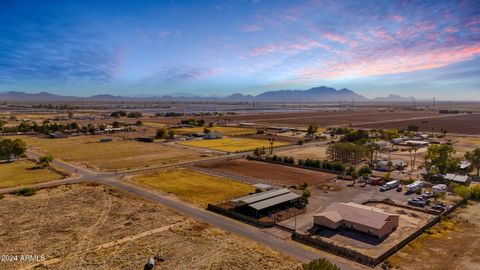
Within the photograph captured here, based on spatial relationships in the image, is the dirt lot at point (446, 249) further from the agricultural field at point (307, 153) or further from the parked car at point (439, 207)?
the agricultural field at point (307, 153)

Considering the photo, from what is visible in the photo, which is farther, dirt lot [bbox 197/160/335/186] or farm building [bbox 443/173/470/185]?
dirt lot [bbox 197/160/335/186]

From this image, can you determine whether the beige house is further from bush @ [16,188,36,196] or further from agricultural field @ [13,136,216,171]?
agricultural field @ [13,136,216,171]

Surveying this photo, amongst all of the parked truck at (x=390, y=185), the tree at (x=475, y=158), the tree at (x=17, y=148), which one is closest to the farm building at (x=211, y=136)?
the tree at (x=17, y=148)

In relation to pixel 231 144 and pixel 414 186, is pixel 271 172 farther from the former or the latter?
pixel 231 144

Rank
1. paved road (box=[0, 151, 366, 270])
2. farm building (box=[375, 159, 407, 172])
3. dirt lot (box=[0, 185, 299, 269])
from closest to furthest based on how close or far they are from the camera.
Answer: dirt lot (box=[0, 185, 299, 269]), paved road (box=[0, 151, 366, 270]), farm building (box=[375, 159, 407, 172])

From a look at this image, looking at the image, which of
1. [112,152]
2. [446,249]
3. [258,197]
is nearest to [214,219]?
[258,197]

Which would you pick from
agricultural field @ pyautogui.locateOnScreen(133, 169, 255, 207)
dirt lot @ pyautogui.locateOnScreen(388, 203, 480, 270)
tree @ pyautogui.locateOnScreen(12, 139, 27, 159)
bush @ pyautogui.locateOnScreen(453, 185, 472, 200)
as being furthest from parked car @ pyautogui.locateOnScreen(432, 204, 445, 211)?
tree @ pyautogui.locateOnScreen(12, 139, 27, 159)
